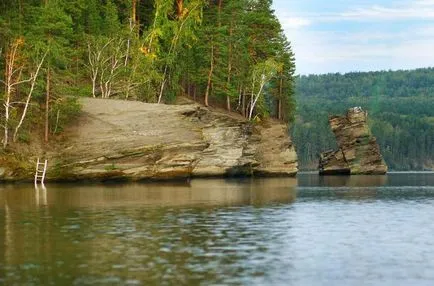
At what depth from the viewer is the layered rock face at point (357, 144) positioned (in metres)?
130

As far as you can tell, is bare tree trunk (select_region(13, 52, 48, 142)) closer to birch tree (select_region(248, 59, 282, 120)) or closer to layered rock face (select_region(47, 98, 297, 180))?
layered rock face (select_region(47, 98, 297, 180))

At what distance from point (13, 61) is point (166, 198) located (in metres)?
24.1

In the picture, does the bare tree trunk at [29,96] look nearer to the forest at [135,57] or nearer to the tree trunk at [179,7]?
the forest at [135,57]

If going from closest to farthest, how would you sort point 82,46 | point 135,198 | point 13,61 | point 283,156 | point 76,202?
1. point 76,202
2. point 135,198
3. point 13,61
4. point 82,46
5. point 283,156

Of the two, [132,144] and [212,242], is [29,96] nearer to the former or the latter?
[132,144]

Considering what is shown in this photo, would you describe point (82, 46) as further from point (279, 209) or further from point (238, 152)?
point (279, 209)

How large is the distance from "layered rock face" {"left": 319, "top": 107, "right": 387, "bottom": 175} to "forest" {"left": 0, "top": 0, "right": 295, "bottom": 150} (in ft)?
38.8

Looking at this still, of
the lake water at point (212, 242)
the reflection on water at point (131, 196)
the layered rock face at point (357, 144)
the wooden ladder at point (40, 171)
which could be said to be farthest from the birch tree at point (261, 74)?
the lake water at point (212, 242)

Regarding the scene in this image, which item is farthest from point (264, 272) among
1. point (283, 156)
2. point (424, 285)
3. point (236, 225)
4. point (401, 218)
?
point (283, 156)

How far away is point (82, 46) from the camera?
294ft

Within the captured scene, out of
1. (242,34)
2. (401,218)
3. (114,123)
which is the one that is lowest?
(401,218)

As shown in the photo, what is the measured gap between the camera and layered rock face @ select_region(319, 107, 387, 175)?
13025 cm

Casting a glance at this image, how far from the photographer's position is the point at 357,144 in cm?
13025

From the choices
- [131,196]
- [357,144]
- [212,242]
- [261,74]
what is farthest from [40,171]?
[357,144]
